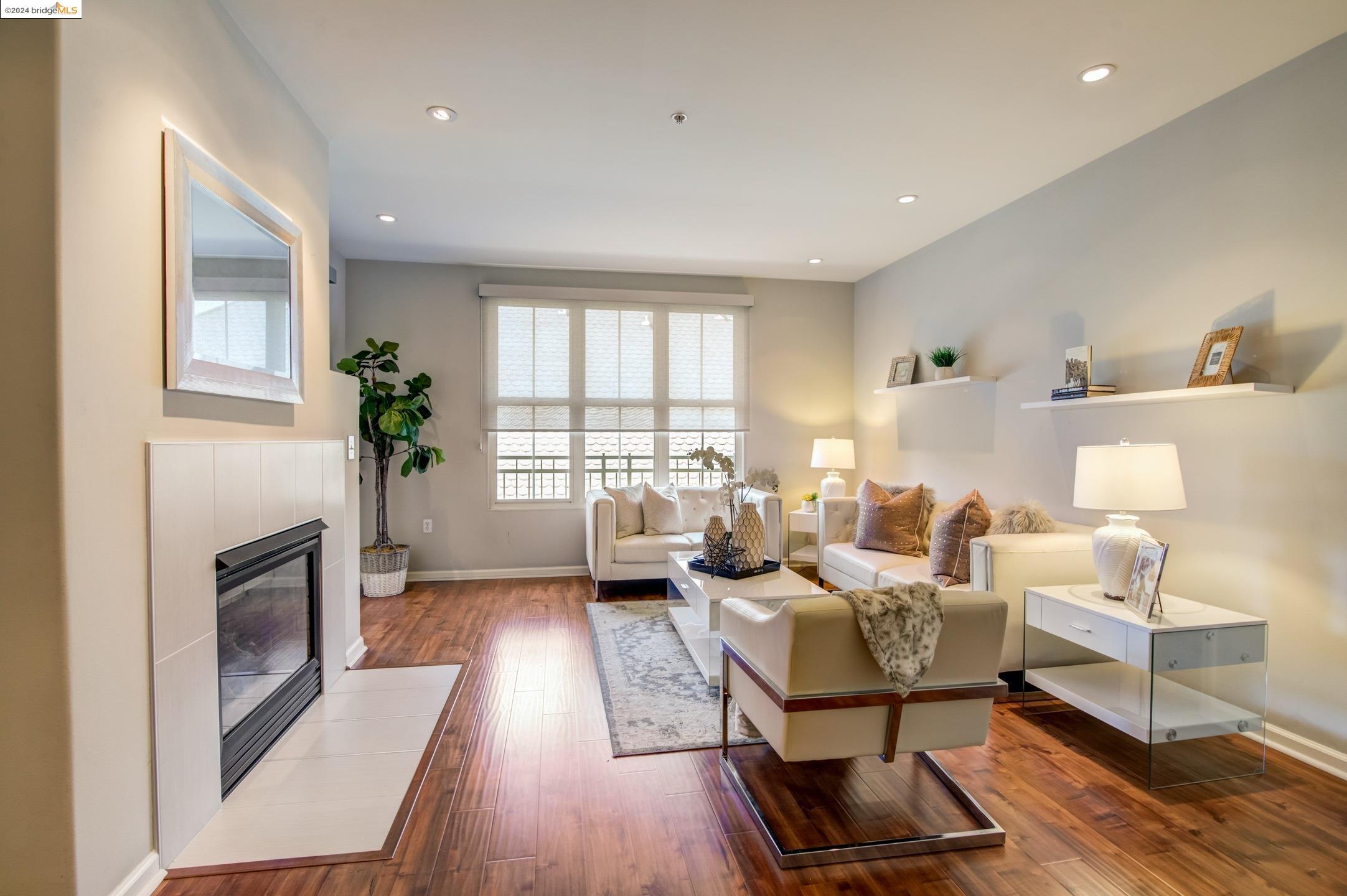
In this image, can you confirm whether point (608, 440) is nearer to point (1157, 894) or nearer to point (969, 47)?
point (969, 47)

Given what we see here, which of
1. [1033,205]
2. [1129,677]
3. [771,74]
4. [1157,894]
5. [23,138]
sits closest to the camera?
[23,138]

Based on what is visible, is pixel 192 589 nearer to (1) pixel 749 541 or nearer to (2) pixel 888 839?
(2) pixel 888 839

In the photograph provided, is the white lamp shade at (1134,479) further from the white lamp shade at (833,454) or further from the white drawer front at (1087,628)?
the white lamp shade at (833,454)

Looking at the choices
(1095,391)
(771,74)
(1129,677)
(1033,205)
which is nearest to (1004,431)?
(1095,391)

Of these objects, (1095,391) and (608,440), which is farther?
(608,440)

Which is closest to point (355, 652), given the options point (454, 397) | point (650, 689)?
point (650, 689)

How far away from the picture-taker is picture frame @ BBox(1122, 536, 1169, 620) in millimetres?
2375

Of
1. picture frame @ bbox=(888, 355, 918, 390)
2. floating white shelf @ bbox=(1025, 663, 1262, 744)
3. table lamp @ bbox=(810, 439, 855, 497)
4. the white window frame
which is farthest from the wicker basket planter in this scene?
floating white shelf @ bbox=(1025, 663, 1262, 744)

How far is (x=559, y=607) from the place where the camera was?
454 centimetres

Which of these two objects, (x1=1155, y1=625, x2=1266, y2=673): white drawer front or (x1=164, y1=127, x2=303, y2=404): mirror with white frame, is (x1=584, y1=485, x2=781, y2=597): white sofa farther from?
(x1=1155, y1=625, x2=1266, y2=673): white drawer front

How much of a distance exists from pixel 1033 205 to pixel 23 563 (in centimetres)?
471

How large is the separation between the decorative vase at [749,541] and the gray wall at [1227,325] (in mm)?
1701

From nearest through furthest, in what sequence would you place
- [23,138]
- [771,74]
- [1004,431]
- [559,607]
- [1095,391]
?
[23,138], [771,74], [1095,391], [1004,431], [559,607]

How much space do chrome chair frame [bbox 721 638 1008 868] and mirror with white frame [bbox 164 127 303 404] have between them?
6.69 feet
